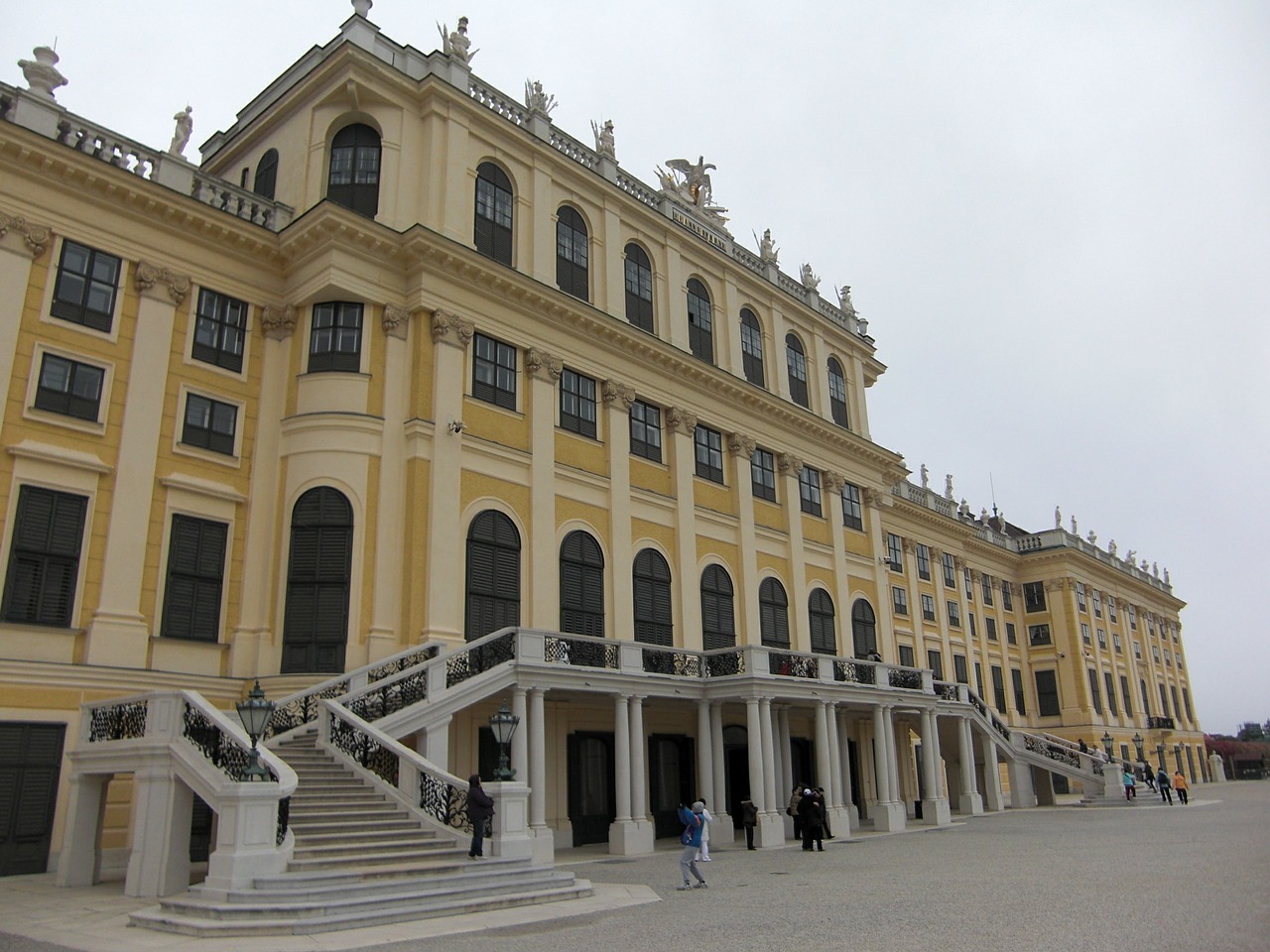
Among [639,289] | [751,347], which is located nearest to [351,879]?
[639,289]

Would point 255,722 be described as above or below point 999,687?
below

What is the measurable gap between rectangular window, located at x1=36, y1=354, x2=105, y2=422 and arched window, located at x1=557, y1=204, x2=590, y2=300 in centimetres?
1236

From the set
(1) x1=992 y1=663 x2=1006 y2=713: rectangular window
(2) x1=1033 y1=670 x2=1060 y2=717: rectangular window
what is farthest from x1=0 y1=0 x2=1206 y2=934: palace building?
(2) x1=1033 y1=670 x2=1060 y2=717: rectangular window

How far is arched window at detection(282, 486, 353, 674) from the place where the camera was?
Answer: 71.9ft

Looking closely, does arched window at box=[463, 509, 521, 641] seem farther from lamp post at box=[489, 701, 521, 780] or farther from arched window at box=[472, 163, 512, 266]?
arched window at box=[472, 163, 512, 266]

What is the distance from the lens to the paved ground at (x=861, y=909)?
35.9ft

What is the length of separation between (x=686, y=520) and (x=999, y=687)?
111ft

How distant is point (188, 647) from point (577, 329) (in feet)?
42.6

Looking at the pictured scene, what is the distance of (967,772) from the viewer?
36.1m

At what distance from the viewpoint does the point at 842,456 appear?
3869 cm

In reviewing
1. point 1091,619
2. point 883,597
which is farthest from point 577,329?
point 1091,619

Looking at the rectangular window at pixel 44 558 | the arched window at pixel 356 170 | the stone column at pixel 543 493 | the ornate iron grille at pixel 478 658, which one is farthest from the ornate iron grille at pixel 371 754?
the arched window at pixel 356 170

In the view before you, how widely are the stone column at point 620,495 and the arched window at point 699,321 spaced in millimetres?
4550

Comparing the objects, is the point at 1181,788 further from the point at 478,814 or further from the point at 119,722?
the point at 119,722
